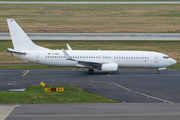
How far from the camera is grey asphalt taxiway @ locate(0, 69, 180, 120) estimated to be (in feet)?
78.2

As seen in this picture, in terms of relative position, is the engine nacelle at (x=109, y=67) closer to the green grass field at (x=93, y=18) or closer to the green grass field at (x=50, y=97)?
the green grass field at (x=50, y=97)

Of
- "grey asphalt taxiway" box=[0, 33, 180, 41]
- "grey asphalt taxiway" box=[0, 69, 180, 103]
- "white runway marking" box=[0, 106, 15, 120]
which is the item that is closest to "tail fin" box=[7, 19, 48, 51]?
"grey asphalt taxiway" box=[0, 69, 180, 103]

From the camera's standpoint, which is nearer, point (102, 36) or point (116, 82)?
point (116, 82)

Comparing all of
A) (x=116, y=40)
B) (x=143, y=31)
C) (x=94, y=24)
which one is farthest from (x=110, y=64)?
(x=94, y=24)

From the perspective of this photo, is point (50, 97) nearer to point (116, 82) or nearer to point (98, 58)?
point (116, 82)

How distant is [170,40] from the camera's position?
71.1m

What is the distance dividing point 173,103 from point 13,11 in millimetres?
97594

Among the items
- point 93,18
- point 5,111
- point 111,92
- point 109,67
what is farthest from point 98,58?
point 93,18

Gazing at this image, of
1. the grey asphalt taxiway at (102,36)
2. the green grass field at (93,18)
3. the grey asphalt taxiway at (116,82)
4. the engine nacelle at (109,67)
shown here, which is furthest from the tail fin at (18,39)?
the green grass field at (93,18)

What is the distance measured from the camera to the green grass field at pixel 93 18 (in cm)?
8575

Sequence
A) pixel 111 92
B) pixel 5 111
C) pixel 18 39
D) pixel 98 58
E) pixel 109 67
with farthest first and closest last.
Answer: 1. pixel 18 39
2. pixel 98 58
3. pixel 109 67
4. pixel 111 92
5. pixel 5 111

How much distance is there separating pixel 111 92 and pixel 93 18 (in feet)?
234

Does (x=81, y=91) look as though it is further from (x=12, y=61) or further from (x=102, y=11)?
(x=102, y=11)

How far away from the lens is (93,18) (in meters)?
102
